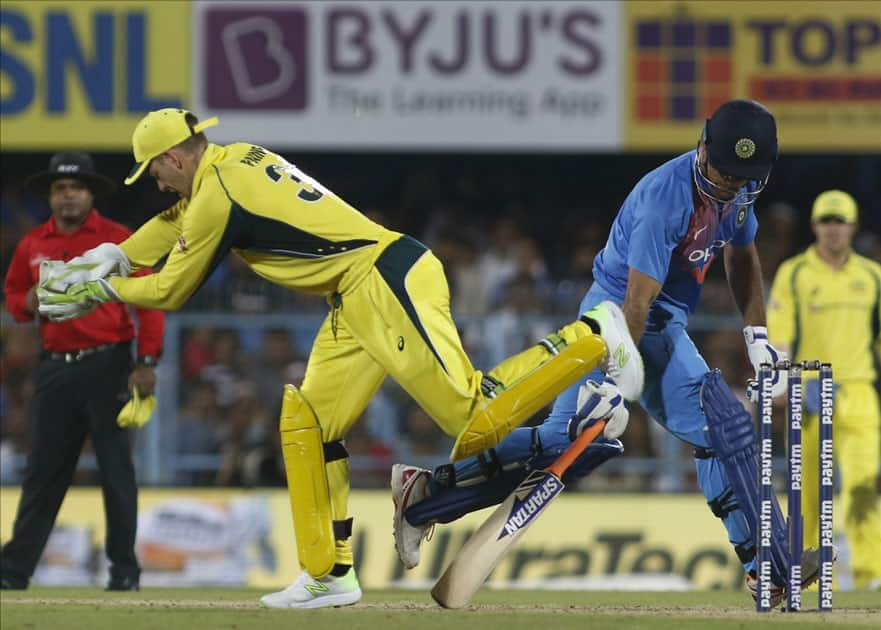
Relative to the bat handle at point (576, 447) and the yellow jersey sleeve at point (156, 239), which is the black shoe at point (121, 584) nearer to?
the yellow jersey sleeve at point (156, 239)

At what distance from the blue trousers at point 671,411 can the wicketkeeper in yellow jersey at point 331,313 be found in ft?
1.22

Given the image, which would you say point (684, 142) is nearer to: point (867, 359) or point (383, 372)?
point (867, 359)

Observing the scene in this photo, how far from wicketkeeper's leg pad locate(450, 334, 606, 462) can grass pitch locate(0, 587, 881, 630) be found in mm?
694

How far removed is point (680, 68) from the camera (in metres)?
14.7

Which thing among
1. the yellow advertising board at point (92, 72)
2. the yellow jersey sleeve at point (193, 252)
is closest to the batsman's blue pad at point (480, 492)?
the yellow jersey sleeve at point (193, 252)

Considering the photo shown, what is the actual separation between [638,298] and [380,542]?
557cm

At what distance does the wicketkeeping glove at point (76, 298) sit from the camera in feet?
25.8

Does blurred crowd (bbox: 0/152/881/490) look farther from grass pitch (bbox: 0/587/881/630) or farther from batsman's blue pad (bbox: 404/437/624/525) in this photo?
batsman's blue pad (bbox: 404/437/624/525)

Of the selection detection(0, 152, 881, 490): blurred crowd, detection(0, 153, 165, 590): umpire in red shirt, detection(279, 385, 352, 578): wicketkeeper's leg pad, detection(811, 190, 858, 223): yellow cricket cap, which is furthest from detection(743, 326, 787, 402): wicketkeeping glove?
detection(0, 152, 881, 490): blurred crowd

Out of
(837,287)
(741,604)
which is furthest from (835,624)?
(837,287)

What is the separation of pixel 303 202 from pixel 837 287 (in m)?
5.29

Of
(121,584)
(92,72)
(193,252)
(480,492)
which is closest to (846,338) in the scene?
(480,492)

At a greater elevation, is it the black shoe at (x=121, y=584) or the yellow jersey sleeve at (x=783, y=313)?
the yellow jersey sleeve at (x=783, y=313)

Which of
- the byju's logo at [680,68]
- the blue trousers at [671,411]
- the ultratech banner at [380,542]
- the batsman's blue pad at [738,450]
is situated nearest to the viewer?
the batsman's blue pad at [738,450]
